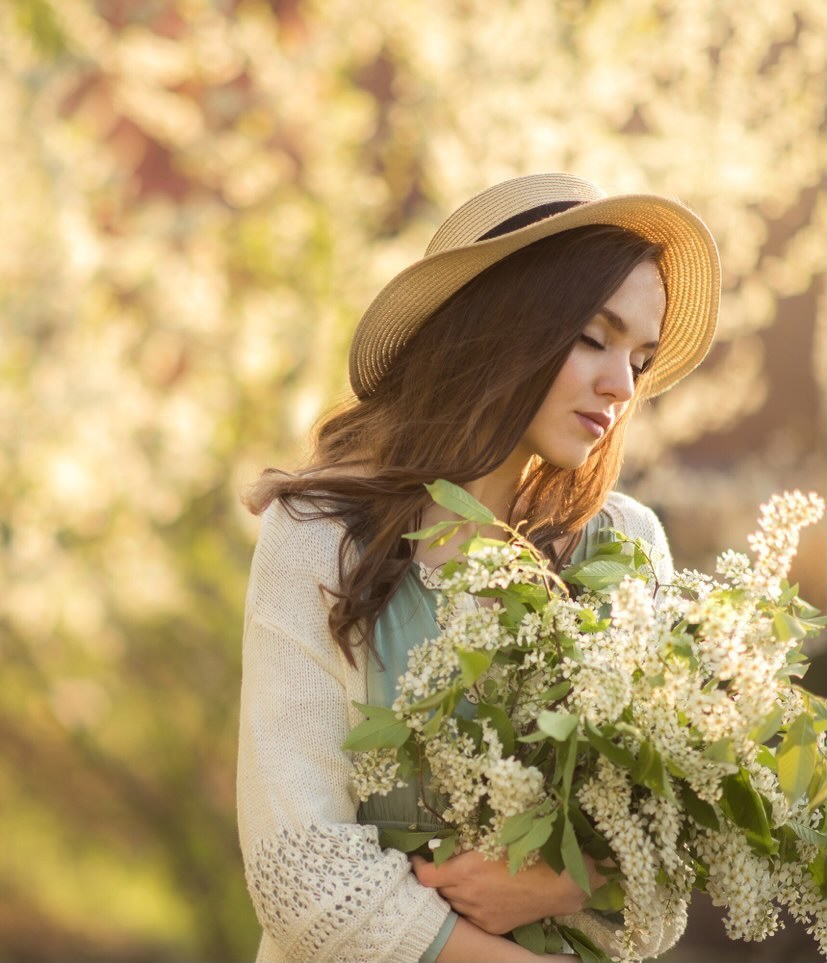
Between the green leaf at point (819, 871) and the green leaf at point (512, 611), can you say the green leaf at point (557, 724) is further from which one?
the green leaf at point (819, 871)

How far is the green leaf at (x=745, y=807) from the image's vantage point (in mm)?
1479

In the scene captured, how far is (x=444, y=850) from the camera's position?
1.58 meters

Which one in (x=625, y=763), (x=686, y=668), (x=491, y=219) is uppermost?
(x=491, y=219)

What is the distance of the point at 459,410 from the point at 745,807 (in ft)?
2.45

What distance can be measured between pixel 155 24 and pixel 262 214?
876mm

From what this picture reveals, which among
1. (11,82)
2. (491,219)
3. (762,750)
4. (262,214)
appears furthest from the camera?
(262,214)

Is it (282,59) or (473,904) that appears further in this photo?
(282,59)

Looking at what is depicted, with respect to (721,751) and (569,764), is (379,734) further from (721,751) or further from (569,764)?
(721,751)

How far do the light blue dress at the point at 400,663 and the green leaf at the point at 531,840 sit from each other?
259 millimetres

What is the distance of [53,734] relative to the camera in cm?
444

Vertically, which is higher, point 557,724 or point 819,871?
point 819,871

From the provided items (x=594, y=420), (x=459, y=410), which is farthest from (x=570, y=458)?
(x=459, y=410)

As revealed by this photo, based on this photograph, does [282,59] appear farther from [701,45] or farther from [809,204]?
[809,204]

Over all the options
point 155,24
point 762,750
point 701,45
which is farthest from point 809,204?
point 762,750
